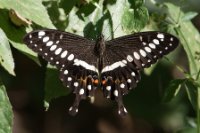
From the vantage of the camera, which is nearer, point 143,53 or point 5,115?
point 5,115

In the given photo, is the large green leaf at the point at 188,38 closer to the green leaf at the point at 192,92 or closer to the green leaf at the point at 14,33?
the green leaf at the point at 192,92

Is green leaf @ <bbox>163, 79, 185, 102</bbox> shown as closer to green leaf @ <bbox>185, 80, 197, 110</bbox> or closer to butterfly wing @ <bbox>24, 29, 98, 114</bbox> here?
green leaf @ <bbox>185, 80, 197, 110</bbox>

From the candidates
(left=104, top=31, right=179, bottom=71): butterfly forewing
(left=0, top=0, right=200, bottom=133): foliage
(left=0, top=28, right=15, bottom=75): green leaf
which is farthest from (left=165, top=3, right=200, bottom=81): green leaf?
(left=0, top=28, right=15, bottom=75): green leaf

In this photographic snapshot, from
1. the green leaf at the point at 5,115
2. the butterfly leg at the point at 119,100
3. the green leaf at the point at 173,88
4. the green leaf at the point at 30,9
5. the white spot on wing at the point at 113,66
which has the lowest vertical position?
the green leaf at the point at 173,88

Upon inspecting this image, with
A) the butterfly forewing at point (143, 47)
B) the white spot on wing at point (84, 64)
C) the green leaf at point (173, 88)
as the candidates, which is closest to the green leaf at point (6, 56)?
the white spot on wing at point (84, 64)

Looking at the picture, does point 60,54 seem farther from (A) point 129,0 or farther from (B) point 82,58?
(A) point 129,0

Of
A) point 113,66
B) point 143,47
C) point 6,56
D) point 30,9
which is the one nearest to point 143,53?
point 143,47

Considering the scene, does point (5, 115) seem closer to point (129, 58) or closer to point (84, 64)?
point (84, 64)

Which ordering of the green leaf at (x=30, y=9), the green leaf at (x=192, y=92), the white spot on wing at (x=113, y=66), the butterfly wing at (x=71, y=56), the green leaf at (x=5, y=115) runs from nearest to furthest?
the green leaf at (x=5, y=115)
the green leaf at (x=30, y=9)
the butterfly wing at (x=71, y=56)
the white spot on wing at (x=113, y=66)
the green leaf at (x=192, y=92)
